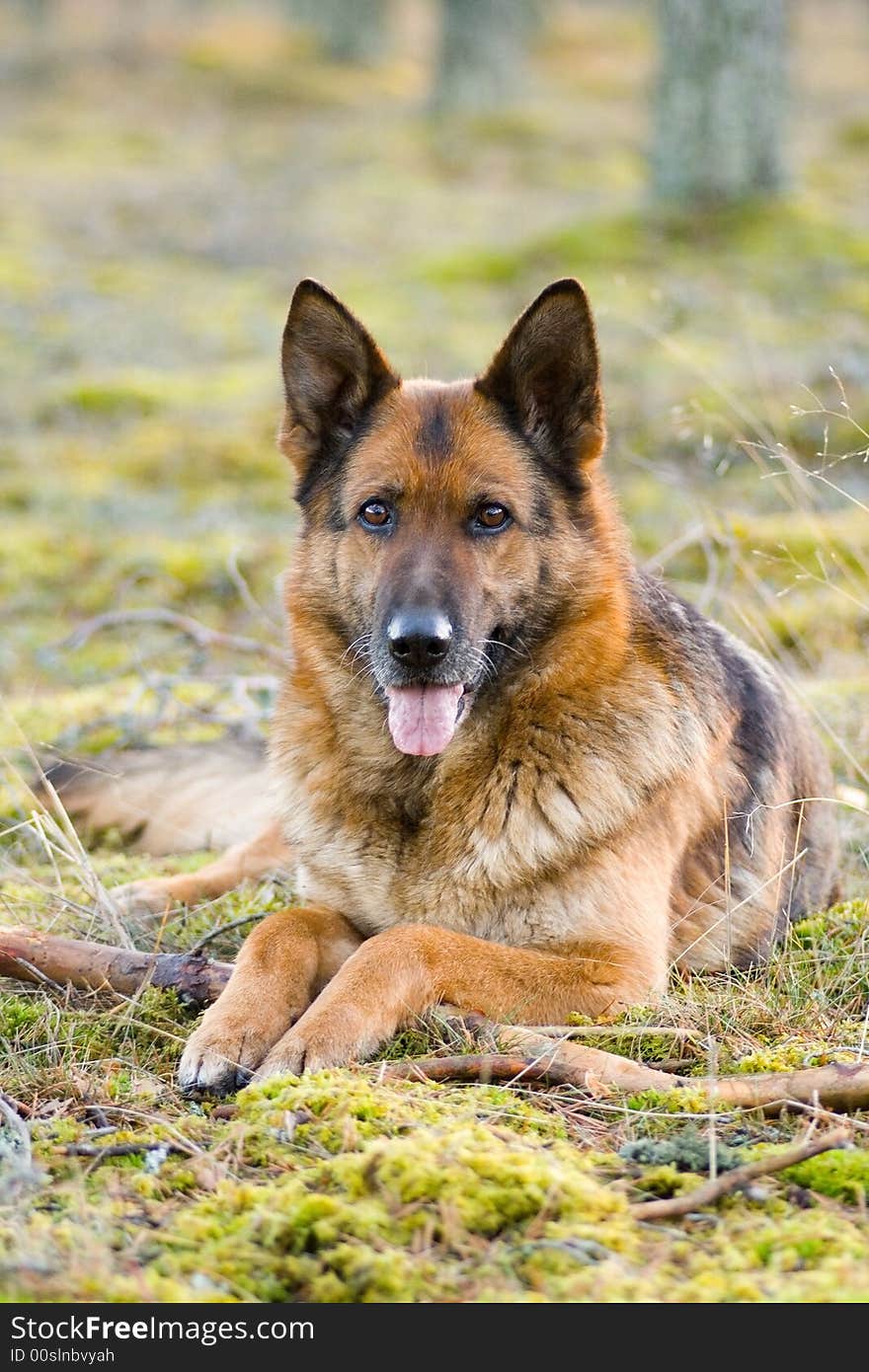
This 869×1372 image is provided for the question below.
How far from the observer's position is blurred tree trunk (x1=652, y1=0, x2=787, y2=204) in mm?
15195

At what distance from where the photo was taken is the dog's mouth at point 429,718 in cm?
415

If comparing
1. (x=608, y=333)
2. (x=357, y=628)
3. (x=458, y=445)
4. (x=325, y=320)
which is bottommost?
(x=357, y=628)

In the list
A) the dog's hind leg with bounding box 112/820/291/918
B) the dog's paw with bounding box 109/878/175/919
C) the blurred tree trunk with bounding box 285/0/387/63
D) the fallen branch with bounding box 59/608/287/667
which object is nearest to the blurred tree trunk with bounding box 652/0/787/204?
the fallen branch with bounding box 59/608/287/667

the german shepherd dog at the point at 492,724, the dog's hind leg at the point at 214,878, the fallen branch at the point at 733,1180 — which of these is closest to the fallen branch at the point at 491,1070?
the german shepherd dog at the point at 492,724

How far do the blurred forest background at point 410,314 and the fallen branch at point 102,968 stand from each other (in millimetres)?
1684

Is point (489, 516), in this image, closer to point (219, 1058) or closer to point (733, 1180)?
point (219, 1058)

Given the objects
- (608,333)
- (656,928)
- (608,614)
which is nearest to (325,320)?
(608,614)

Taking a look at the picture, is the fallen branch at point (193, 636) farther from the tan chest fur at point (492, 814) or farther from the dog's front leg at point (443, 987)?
the dog's front leg at point (443, 987)

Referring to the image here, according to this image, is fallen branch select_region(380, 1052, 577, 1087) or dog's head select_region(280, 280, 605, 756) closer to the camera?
fallen branch select_region(380, 1052, 577, 1087)

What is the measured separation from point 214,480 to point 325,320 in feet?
25.7

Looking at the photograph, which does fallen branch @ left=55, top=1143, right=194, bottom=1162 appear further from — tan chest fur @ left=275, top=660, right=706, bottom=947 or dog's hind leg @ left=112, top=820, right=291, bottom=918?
dog's hind leg @ left=112, top=820, right=291, bottom=918

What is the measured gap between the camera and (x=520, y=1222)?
8.69 feet

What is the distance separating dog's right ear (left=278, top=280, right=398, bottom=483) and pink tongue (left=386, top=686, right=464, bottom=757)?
0.99 metres
